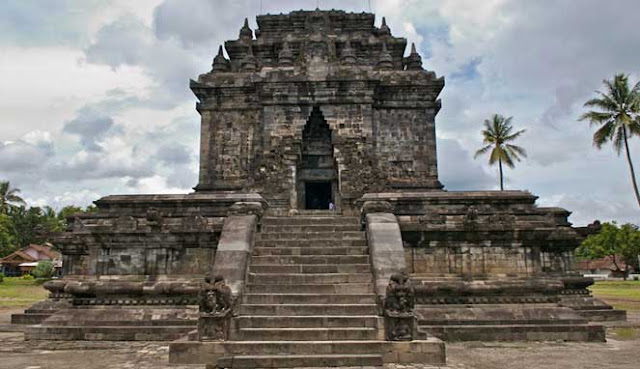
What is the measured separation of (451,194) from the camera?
46.4 feet

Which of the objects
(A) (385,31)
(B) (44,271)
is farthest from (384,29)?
(B) (44,271)

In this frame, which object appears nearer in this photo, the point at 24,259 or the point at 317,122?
the point at 317,122

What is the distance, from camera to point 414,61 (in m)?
22.8

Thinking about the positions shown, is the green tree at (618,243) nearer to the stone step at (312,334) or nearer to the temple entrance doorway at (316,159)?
the temple entrance doorway at (316,159)

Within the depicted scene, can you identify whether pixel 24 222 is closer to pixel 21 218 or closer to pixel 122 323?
pixel 21 218

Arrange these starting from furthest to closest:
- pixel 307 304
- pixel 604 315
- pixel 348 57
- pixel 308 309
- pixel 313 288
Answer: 1. pixel 348 57
2. pixel 604 315
3. pixel 313 288
4. pixel 307 304
5. pixel 308 309

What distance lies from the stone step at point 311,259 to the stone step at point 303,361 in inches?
127

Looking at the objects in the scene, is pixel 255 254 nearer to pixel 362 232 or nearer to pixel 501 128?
pixel 362 232

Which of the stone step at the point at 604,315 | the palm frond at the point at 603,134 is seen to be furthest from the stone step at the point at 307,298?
the palm frond at the point at 603,134

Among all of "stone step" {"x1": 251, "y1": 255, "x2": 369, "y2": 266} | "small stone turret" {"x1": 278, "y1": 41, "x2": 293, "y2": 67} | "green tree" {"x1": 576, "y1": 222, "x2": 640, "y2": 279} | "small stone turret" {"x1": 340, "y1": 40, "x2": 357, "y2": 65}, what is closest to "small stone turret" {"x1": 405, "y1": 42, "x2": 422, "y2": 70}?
"small stone turret" {"x1": 340, "y1": 40, "x2": 357, "y2": 65}

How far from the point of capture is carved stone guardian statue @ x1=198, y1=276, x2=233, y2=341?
8461 mm

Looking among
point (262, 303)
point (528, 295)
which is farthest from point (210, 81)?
point (528, 295)

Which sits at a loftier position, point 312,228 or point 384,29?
point 384,29

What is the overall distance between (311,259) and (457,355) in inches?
145
